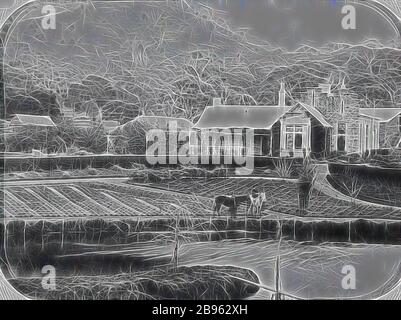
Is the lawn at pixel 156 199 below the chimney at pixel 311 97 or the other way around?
below

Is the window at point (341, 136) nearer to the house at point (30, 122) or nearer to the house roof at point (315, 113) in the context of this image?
the house roof at point (315, 113)

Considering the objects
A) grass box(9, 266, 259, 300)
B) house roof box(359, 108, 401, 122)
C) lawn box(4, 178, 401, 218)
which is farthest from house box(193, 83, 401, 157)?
grass box(9, 266, 259, 300)

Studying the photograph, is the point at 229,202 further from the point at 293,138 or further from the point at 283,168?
the point at 293,138

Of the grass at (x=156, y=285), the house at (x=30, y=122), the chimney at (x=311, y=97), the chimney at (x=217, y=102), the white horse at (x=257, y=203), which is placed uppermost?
the chimney at (x=311, y=97)

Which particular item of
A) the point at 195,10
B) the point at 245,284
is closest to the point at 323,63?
the point at 195,10

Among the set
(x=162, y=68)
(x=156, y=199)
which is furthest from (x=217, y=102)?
(x=156, y=199)

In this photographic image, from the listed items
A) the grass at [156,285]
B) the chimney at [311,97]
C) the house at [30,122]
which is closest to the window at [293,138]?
the chimney at [311,97]
